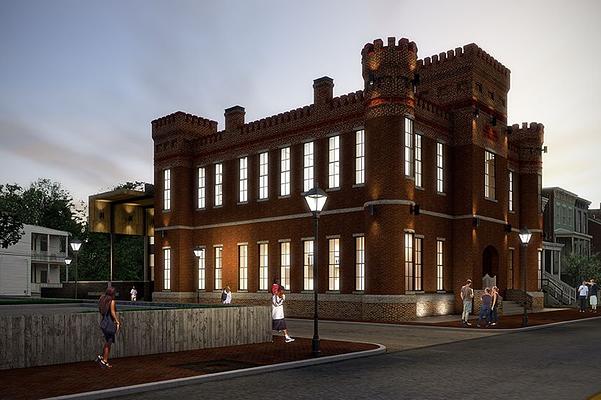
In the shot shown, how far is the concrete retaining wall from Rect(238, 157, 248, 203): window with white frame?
19.4 meters

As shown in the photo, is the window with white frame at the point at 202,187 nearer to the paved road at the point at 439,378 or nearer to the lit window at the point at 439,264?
the lit window at the point at 439,264

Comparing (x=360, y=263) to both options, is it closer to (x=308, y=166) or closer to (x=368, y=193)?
(x=368, y=193)

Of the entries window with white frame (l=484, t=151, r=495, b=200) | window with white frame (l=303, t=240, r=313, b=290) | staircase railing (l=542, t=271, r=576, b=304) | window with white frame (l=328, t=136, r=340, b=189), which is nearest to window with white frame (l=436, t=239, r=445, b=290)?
window with white frame (l=484, t=151, r=495, b=200)

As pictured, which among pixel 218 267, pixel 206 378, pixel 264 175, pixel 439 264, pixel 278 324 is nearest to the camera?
pixel 206 378

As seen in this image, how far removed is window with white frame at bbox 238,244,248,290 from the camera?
38125 mm

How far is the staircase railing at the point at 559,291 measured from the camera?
152 ft

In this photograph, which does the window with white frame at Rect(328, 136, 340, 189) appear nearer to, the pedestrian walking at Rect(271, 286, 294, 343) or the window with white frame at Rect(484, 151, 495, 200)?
the window with white frame at Rect(484, 151, 495, 200)

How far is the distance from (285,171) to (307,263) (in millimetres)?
5410

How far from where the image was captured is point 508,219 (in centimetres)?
4022

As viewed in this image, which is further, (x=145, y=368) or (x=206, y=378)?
(x=145, y=368)

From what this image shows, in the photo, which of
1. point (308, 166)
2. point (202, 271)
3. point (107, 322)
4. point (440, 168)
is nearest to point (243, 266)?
point (202, 271)

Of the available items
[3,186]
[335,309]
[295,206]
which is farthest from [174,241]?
[3,186]

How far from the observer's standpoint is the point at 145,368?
14.1m

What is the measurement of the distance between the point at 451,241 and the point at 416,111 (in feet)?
24.1
